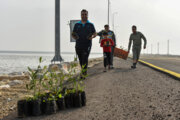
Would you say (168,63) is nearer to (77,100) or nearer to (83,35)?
(83,35)

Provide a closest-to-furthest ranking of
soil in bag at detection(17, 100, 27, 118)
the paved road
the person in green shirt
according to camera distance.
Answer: soil in bag at detection(17, 100, 27, 118), the paved road, the person in green shirt

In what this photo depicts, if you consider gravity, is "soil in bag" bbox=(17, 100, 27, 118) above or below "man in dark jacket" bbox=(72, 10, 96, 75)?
below

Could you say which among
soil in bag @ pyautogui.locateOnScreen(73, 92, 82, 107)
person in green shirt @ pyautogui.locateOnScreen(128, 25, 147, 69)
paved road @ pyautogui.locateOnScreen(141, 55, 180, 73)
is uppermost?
person in green shirt @ pyautogui.locateOnScreen(128, 25, 147, 69)

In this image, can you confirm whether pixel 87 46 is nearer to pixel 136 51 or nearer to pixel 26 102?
pixel 26 102

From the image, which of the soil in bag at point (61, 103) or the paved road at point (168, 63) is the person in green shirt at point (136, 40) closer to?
the paved road at point (168, 63)

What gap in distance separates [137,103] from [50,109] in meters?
1.38

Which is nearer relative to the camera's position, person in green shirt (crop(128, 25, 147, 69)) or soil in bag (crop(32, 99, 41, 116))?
soil in bag (crop(32, 99, 41, 116))

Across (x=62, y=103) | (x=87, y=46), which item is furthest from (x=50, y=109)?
(x=87, y=46)

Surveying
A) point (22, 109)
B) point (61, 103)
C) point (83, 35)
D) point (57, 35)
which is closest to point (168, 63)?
point (57, 35)

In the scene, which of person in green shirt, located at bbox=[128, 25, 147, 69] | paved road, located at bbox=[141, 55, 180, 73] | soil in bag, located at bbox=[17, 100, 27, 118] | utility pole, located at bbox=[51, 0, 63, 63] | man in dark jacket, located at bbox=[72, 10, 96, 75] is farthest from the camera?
utility pole, located at bbox=[51, 0, 63, 63]

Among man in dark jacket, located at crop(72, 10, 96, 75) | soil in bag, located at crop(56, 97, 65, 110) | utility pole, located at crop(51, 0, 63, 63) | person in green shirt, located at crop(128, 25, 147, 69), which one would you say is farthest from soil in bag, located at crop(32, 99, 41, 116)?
utility pole, located at crop(51, 0, 63, 63)

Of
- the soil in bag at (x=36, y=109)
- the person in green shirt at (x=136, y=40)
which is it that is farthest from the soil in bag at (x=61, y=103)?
the person in green shirt at (x=136, y=40)

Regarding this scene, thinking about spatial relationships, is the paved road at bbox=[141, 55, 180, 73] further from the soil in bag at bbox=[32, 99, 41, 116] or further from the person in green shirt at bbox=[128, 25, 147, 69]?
the soil in bag at bbox=[32, 99, 41, 116]

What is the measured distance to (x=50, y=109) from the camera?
9.98ft
